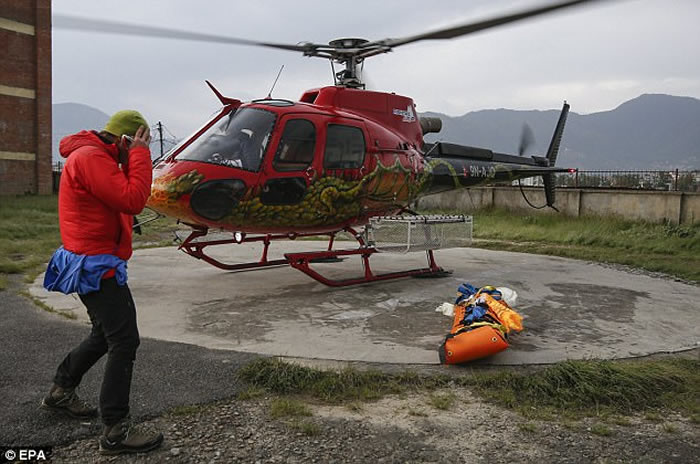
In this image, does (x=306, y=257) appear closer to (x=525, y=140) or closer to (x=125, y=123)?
(x=125, y=123)

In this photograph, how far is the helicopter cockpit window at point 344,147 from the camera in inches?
264

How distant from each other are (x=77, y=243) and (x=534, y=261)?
8709 mm

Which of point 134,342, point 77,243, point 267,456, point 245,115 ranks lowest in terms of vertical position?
point 267,456

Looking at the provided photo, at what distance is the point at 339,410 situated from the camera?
337 cm

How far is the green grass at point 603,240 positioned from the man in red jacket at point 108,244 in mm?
8413

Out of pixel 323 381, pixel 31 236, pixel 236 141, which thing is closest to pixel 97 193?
pixel 323 381

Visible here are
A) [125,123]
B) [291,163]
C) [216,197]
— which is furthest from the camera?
[291,163]

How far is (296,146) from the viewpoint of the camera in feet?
21.0

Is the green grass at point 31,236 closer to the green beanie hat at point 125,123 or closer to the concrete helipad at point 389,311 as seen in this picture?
the concrete helipad at point 389,311

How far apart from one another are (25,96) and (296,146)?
20.3m

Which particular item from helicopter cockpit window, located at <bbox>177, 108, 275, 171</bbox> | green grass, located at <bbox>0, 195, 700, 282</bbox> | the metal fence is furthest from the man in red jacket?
the metal fence

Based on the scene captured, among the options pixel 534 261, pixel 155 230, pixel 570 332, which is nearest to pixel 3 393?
pixel 570 332

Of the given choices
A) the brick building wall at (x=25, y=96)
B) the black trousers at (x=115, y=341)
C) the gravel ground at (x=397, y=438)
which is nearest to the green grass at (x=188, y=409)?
the gravel ground at (x=397, y=438)

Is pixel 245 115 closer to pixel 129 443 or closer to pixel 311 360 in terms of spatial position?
pixel 311 360
